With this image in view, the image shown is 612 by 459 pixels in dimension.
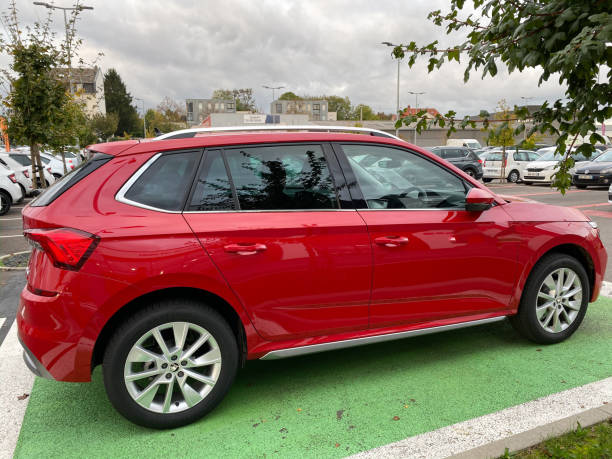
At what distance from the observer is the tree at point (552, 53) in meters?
1.86

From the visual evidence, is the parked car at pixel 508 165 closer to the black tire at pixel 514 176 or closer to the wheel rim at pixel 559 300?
the black tire at pixel 514 176

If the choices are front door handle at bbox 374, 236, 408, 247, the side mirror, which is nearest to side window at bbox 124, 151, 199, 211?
front door handle at bbox 374, 236, 408, 247

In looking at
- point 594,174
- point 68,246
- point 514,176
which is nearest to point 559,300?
point 68,246

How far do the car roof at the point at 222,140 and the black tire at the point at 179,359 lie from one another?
3.07ft

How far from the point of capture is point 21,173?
15062mm

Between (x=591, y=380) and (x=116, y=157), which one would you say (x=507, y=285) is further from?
(x=116, y=157)

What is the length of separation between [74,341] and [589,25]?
2.84 m

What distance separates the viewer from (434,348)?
4.03 meters

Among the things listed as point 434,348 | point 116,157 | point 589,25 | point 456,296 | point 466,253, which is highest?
point 589,25

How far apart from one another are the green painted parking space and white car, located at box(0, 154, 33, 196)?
13.4 m

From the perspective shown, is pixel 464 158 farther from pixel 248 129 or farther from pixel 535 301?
pixel 248 129

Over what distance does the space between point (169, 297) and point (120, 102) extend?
3653 inches

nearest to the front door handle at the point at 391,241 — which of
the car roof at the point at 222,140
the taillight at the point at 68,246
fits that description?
the car roof at the point at 222,140

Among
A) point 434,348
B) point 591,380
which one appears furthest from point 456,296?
point 591,380
